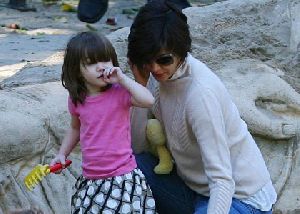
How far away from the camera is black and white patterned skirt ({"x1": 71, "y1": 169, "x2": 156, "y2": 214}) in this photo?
104 inches

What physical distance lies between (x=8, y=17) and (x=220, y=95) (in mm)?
5799

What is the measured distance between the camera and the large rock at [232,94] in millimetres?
3154

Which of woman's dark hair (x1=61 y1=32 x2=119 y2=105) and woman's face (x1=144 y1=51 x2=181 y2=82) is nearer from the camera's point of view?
woman's face (x1=144 y1=51 x2=181 y2=82)

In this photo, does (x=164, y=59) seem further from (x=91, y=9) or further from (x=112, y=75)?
(x=91, y=9)

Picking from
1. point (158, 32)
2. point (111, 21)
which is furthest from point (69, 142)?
point (111, 21)

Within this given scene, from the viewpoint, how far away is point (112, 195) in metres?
2.64

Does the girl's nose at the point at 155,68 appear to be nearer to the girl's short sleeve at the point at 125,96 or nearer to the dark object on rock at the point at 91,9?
the girl's short sleeve at the point at 125,96

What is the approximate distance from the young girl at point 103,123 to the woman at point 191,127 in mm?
90

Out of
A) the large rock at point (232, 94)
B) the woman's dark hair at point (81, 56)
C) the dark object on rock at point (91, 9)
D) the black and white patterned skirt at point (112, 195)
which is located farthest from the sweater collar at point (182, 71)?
the dark object on rock at point (91, 9)

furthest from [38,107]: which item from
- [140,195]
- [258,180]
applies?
[258,180]

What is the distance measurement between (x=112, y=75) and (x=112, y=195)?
Answer: 1.23 ft

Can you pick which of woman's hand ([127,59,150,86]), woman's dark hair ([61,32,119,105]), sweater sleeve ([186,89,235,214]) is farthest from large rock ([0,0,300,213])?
sweater sleeve ([186,89,235,214])

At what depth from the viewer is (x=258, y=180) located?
9.04 ft

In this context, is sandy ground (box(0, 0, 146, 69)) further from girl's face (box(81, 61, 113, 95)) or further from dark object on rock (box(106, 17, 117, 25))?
girl's face (box(81, 61, 113, 95))
